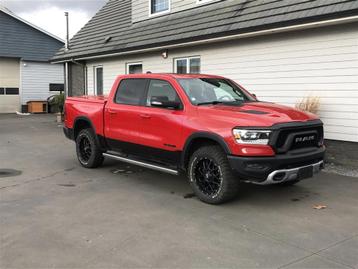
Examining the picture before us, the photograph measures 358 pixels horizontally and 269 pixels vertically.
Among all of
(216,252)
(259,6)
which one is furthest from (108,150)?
(259,6)

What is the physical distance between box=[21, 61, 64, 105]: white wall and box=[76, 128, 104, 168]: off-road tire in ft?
60.9

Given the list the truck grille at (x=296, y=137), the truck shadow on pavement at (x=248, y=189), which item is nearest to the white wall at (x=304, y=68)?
the truck shadow on pavement at (x=248, y=189)

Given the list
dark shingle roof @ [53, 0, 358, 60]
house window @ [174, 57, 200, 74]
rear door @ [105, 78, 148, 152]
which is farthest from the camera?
house window @ [174, 57, 200, 74]

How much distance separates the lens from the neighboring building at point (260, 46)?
8422 mm

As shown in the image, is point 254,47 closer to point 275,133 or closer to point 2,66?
point 275,133

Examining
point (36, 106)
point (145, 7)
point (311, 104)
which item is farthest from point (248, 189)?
point (36, 106)

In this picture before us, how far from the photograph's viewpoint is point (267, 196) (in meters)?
6.61

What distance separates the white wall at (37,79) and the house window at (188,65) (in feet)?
52.4

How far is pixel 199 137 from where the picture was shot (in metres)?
6.17

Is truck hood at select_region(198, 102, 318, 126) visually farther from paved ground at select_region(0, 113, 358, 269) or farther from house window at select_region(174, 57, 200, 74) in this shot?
house window at select_region(174, 57, 200, 74)

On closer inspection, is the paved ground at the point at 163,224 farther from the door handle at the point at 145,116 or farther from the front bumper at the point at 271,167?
the door handle at the point at 145,116

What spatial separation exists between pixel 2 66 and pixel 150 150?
828 inches

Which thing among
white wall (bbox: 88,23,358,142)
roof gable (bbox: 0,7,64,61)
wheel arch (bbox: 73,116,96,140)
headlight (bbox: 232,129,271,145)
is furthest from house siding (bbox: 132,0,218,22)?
roof gable (bbox: 0,7,64,61)

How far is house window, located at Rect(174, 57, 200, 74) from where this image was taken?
39.6ft
